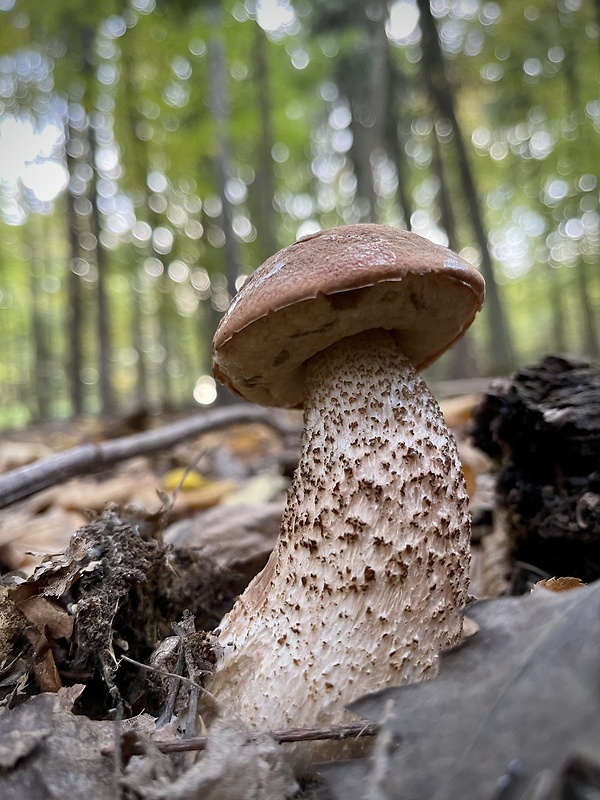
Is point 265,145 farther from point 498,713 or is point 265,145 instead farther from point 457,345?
point 498,713

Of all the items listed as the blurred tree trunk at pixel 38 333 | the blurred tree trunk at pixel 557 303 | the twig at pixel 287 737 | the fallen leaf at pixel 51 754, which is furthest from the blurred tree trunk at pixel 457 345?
the blurred tree trunk at pixel 38 333

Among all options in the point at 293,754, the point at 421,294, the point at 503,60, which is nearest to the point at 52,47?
the point at 503,60

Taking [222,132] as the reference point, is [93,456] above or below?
A: below

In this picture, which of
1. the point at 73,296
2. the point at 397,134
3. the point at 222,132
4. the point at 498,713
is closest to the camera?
the point at 498,713

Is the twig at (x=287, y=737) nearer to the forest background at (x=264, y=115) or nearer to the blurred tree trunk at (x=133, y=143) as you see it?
the forest background at (x=264, y=115)

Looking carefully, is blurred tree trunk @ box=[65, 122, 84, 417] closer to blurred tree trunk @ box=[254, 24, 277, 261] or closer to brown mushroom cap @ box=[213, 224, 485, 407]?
blurred tree trunk @ box=[254, 24, 277, 261]

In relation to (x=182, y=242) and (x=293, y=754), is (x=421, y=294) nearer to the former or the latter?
(x=293, y=754)

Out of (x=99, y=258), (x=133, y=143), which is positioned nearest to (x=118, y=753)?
(x=133, y=143)
